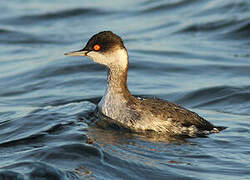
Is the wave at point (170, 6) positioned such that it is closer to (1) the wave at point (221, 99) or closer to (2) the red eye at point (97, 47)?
(1) the wave at point (221, 99)

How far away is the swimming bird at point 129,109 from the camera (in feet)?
34.0

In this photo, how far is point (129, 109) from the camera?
34.5 ft

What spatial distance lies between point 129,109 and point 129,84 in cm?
425

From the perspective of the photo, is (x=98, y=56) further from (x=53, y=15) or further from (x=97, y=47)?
(x=53, y=15)

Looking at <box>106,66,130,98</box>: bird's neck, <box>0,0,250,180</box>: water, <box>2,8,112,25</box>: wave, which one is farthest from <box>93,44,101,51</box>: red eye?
<box>2,8,112,25</box>: wave

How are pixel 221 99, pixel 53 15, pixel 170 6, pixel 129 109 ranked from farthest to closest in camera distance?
pixel 170 6
pixel 53 15
pixel 221 99
pixel 129 109

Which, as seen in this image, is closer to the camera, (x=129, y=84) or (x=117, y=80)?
(x=117, y=80)

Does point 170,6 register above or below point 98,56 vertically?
above

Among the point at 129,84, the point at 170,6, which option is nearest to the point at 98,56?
the point at 129,84

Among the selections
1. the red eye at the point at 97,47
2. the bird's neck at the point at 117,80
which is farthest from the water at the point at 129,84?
the red eye at the point at 97,47

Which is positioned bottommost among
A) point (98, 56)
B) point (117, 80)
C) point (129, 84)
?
point (129, 84)

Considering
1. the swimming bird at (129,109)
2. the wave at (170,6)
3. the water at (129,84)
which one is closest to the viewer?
the water at (129,84)

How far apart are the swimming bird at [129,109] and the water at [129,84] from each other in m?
0.24

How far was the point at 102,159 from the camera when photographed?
9.02m
